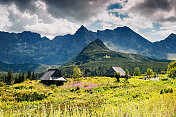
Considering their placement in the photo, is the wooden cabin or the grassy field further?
the wooden cabin

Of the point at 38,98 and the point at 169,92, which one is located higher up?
the point at 169,92

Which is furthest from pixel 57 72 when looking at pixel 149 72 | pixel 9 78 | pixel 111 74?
pixel 149 72

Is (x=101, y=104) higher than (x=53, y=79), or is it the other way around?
(x=53, y=79)

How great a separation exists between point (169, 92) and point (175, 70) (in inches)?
1135

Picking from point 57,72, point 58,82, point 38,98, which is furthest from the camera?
point 57,72

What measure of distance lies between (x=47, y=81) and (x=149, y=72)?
71.0 m

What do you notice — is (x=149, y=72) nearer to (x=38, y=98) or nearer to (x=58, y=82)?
(x=58, y=82)

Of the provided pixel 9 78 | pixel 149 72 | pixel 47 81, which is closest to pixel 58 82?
pixel 47 81

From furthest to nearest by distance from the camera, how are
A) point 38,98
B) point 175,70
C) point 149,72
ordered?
point 149,72 → point 175,70 → point 38,98

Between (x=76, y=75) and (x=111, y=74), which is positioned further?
(x=111, y=74)

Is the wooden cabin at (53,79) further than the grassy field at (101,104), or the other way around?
the wooden cabin at (53,79)

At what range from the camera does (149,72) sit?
95.5m

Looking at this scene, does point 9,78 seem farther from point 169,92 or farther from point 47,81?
point 169,92

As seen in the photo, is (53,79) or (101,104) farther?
(53,79)
